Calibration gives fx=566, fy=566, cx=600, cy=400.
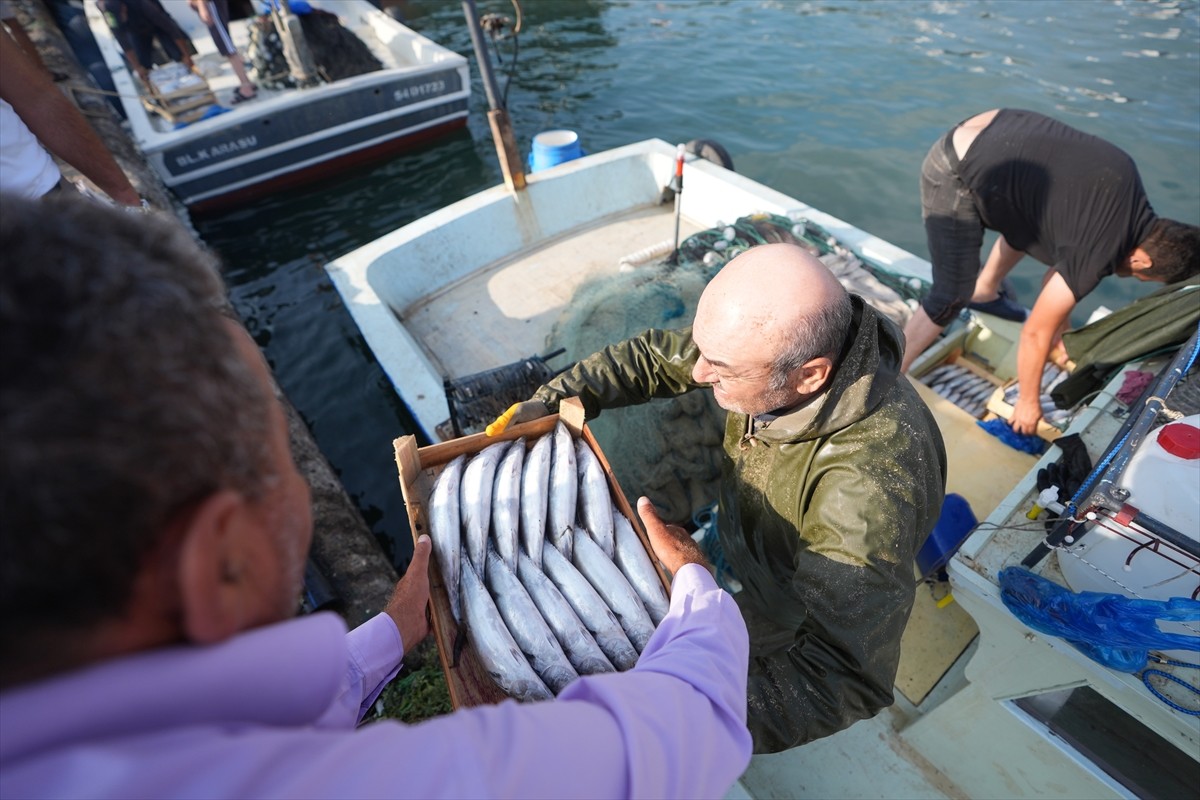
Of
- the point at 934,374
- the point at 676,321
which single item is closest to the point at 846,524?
the point at 676,321

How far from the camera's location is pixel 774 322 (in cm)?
192

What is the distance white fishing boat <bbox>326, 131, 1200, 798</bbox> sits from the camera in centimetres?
220

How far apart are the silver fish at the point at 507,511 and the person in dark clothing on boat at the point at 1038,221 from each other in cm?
356

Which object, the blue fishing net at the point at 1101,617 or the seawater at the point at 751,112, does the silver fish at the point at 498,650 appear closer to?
the blue fishing net at the point at 1101,617

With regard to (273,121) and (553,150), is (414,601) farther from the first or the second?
(273,121)

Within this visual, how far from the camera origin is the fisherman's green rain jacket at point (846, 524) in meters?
1.80

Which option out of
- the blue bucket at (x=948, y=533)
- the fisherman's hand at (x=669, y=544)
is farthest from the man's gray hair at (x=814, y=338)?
the blue bucket at (x=948, y=533)

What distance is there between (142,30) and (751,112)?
36.6 feet

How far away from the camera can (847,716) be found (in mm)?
1832

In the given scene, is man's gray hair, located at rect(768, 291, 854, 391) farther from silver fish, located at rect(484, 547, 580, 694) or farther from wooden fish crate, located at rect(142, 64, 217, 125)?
wooden fish crate, located at rect(142, 64, 217, 125)

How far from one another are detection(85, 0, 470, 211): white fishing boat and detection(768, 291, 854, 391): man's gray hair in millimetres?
9532

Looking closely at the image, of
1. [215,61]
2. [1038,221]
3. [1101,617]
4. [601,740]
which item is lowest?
[1101,617]

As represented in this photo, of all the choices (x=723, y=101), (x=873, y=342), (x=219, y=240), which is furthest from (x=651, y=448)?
(x=723, y=101)

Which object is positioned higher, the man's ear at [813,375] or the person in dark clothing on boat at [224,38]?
the person in dark clothing on boat at [224,38]
